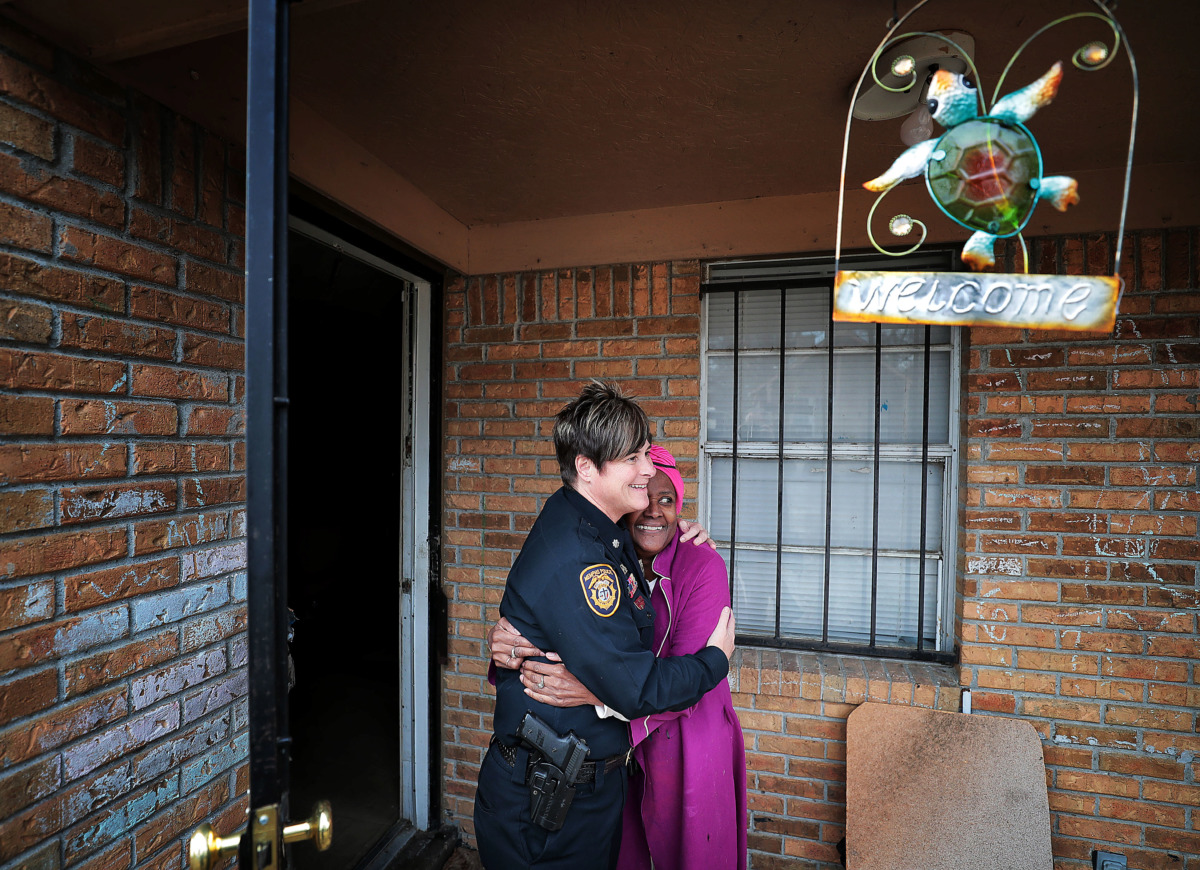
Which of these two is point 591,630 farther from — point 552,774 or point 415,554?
point 415,554

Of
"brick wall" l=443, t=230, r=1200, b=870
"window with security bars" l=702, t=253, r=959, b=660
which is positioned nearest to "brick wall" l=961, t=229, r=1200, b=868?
"brick wall" l=443, t=230, r=1200, b=870

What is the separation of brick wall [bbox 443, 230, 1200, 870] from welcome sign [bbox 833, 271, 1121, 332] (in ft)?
5.24

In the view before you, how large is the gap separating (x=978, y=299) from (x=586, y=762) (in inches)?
56.1

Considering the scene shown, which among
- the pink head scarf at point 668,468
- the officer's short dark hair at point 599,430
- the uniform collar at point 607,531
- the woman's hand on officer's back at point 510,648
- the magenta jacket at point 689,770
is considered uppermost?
the officer's short dark hair at point 599,430

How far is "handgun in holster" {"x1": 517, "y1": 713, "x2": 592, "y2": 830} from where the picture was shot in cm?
150

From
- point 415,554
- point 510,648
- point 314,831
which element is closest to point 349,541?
point 415,554

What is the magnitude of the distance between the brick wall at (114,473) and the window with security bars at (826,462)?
1.88 m

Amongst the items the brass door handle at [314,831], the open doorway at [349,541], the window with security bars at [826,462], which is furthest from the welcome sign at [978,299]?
the open doorway at [349,541]

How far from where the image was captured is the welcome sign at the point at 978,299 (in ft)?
2.66

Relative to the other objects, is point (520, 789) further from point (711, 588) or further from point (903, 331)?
point (903, 331)

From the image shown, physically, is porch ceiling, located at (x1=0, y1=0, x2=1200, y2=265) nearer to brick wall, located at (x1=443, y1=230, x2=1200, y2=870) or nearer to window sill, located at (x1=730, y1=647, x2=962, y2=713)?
brick wall, located at (x1=443, y1=230, x2=1200, y2=870)

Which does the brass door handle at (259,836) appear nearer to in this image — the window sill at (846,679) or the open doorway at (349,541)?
the window sill at (846,679)

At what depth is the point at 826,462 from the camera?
99.9 inches

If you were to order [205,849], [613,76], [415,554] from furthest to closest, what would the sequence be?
1. [415,554]
2. [613,76]
3. [205,849]
